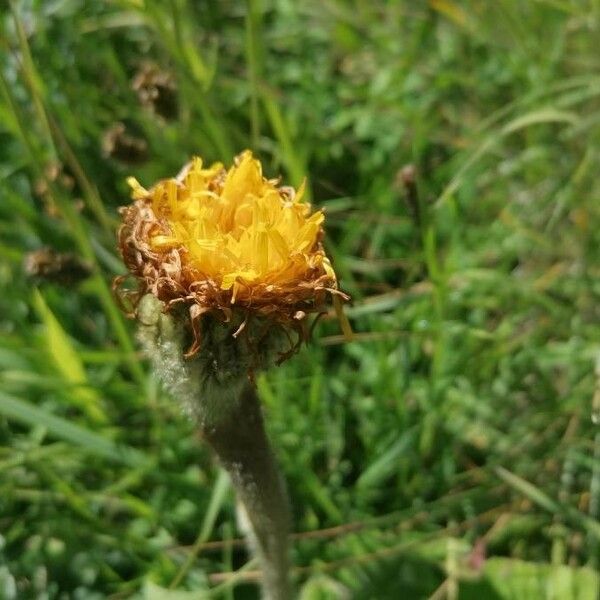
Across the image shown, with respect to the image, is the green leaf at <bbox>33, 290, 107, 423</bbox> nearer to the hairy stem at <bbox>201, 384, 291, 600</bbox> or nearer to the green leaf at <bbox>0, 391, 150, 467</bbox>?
the green leaf at <bbox>0, 391, 150, 467</bbox>

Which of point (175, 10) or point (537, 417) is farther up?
point (175, 10)

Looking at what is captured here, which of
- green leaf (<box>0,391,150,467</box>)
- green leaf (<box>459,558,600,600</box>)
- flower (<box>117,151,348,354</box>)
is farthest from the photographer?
green leaf (<box>459,558,600,600</box>)

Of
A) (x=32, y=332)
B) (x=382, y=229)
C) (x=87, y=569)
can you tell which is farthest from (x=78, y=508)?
(x=382, y=229)

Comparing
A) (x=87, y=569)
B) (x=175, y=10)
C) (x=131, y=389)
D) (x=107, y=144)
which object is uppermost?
(x=175, y=10)

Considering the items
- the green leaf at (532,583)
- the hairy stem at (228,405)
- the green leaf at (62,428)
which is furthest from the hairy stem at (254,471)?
the green leaf at (532,583)

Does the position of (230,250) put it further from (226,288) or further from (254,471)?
(254,471)

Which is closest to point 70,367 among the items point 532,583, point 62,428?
point 62,428

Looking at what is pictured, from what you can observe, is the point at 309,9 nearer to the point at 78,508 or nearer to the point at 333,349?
the point at 333,349

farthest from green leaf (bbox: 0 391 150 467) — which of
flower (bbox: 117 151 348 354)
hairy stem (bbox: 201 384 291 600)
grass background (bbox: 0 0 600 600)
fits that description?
flower (bbox: 117 151 348 354)
